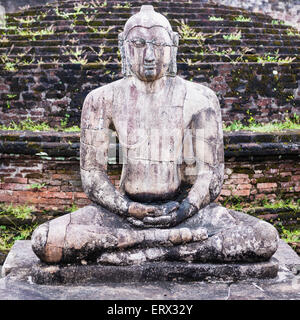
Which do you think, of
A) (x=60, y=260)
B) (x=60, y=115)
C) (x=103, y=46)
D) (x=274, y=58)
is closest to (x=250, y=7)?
(x=274, y=58)

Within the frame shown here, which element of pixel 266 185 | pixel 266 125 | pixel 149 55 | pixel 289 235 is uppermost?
pixel 149 55

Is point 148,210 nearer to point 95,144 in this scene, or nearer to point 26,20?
point 95,144

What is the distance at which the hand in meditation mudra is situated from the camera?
11.6 feet

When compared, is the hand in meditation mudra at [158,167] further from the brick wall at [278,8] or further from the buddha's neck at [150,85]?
the brick wall at [278,8]

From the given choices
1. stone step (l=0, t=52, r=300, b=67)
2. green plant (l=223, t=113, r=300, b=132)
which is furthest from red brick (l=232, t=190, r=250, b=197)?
stone step (l=0, t=52, r=300, b=67)

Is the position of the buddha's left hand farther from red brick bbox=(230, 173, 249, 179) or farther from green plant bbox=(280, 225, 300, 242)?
green plant bbox=(280, 225, 300, 242)

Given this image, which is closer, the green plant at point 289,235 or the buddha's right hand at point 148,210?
the buddha's right hand at point 148,210

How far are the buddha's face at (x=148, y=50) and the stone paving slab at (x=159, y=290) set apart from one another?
4.91 feet

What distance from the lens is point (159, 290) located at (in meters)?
3.38

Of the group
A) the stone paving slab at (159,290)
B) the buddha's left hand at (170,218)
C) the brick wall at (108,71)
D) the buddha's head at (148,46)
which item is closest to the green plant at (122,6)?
the brick wall at (108,71)

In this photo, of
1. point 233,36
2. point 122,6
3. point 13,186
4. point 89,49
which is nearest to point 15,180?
point 13,186

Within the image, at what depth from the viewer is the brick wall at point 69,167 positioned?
6215mm

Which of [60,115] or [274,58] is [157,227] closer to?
[60,115]

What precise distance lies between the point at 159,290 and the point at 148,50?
1.66 meters
